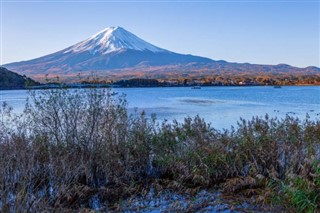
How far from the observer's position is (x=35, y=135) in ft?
28.4

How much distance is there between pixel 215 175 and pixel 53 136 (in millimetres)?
3826

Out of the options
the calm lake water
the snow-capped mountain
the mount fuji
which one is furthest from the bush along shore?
the mount fuji

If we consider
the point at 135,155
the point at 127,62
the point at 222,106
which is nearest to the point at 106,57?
the point at 127,62

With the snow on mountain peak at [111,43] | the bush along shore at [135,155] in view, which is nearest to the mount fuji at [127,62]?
the snow on mountain peak at [111,43]

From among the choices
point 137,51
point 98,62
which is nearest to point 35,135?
point 98,62

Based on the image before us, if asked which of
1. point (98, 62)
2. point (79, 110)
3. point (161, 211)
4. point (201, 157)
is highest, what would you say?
point (98, 62)

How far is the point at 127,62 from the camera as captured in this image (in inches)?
5315

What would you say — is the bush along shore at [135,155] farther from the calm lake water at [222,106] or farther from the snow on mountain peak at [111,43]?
the snow on mountain peak at [111,43]

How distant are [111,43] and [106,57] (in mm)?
14993

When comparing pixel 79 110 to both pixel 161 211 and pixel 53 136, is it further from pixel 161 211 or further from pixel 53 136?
pixel 161 211

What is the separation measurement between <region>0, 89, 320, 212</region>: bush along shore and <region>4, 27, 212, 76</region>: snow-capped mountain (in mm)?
84219

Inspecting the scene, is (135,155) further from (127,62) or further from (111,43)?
(111,43)

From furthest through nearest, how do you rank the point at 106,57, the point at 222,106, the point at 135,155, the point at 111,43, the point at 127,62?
the point at 111,43
the point at 127,62
the point at 106,57
the point at 222,106
the point at 135,155

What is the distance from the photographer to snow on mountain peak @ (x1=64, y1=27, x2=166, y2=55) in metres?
124
